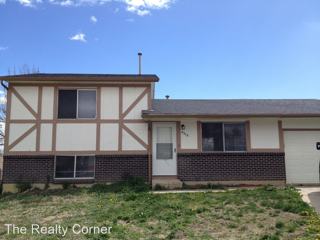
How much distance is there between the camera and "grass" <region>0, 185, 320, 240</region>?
25.0 feet

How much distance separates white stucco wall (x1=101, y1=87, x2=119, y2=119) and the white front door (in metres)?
1.64

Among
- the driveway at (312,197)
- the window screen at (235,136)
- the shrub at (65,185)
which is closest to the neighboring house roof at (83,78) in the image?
the window screen at (235,136)

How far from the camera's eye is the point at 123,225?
8234 mm

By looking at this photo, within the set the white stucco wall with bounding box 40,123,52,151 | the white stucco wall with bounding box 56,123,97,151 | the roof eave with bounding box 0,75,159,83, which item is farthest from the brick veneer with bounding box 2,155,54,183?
the roof eave with bounding box 0,75,159,83

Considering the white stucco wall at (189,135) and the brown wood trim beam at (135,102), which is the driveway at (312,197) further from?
the brown wood trim beam at (135,102)

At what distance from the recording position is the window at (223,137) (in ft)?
45.3

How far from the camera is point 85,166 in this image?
13.8 m

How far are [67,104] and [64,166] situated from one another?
242 centimetres

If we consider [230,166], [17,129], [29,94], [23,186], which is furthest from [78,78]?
[230,166]

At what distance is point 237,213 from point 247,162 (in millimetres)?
5111

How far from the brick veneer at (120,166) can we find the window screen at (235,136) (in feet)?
10.6

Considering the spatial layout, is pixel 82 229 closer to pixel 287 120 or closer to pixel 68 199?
pixel 68 199

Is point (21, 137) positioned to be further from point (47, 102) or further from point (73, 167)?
point (73, 167)

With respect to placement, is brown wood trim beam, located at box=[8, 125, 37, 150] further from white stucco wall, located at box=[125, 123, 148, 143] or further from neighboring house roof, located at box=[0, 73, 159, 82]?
white stucco wall, located at box=[125, 123, 148, 143]
